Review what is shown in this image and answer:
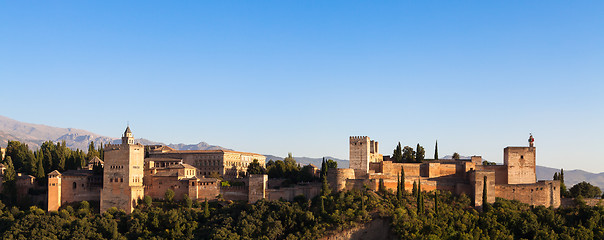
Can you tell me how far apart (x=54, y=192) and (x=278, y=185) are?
67.6 ft

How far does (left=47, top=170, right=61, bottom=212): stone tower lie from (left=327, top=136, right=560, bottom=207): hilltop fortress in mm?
24864

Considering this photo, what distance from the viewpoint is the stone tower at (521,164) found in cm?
5756

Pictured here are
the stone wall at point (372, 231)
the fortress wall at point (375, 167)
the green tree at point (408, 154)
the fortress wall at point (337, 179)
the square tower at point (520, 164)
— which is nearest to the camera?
the stone wall at point (372, 231)

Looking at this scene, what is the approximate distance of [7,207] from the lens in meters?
57.0

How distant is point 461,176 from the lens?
58.7 meters

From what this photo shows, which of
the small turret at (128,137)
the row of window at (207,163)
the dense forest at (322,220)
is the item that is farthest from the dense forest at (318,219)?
the row of window at (207,163)

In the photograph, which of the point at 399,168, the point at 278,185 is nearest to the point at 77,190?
the point at 278,185

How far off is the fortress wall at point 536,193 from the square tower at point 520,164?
2192 mm

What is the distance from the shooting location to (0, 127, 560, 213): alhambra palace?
55.0 metres

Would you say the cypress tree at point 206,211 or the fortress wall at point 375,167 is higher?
the fortress wall at point 375,167

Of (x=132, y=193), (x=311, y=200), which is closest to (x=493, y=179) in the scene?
(x=311, y=200)

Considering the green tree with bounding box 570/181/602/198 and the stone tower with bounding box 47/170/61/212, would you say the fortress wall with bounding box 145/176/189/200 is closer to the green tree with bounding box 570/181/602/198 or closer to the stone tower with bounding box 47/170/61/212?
the stone tower with bounding box 47/170/61/212

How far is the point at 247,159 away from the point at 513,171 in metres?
31.0

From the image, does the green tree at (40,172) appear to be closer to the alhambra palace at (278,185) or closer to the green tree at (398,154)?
the alhambra palace at (278,185)
